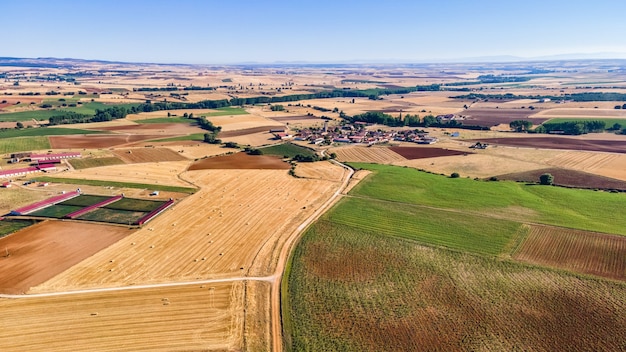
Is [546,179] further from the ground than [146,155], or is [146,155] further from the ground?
[146,155]

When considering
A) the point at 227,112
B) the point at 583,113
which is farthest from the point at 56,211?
the point at 583,113

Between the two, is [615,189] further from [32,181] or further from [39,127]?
[39,127]

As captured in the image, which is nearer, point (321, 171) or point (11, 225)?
point (11, 225)

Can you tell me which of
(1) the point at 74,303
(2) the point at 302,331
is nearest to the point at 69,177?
(1) the point at 74,303

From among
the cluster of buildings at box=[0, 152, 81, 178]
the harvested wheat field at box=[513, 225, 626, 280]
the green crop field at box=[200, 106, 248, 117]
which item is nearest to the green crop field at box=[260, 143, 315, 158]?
the cluster of buildings at box=[0, 152, 81, 178]

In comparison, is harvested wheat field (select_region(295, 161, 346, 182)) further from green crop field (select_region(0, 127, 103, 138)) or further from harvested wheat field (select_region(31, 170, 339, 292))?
green crop field (select_region(0, 127, 103, 138))

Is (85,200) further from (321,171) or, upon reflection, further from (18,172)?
(321,171)
